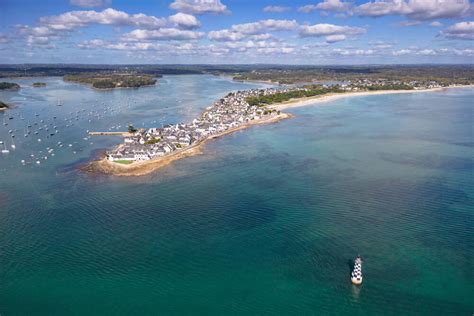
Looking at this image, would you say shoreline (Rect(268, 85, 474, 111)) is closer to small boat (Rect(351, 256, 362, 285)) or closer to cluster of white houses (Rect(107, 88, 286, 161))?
cluster of white houses (Rect(107, 88, 286, 161))

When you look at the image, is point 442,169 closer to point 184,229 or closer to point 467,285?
point 467,285

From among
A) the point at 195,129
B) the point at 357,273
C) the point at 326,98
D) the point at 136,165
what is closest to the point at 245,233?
the point at 357,273

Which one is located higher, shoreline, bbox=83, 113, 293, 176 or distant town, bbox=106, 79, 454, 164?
distant town, bbox=106, 79, 454, 164

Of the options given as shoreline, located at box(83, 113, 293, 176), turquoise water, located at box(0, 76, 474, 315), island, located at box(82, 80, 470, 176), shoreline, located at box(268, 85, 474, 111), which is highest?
shoreline, located at box(268, 85, 474, 111)

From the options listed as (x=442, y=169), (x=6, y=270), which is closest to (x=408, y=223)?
(x=442, y=169)

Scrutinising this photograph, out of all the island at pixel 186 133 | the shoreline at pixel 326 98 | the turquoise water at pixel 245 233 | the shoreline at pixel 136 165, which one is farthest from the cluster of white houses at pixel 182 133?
the shoreline at pixel 326 98

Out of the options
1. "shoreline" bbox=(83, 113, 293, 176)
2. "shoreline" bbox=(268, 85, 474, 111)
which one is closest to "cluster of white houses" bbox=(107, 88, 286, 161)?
"shoreline" bbox=(83, 113, 293, 176)

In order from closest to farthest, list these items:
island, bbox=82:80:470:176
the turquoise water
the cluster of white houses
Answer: the turquoise water < island, bbox=82:80:470:176 < the cluster of white houses
